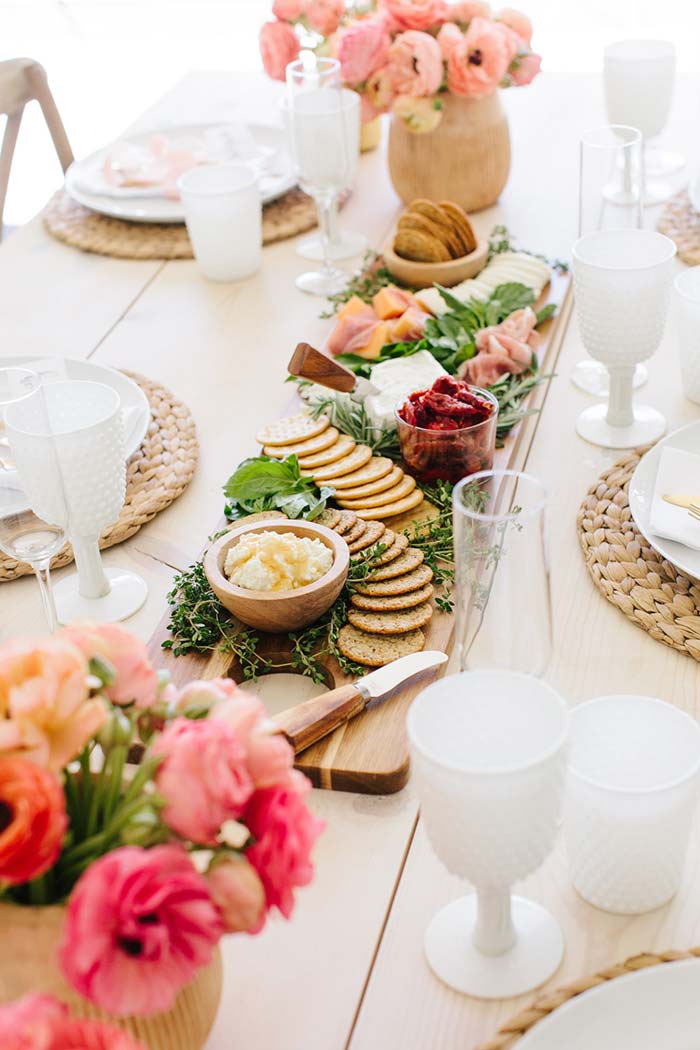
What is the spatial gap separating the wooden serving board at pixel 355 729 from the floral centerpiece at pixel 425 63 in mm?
997

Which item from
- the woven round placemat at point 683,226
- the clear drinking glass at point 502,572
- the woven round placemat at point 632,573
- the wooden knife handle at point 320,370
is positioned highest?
the clear drinking glass at point 502,572

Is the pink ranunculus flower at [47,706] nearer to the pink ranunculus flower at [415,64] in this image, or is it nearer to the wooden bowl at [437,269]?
the wooden bowl at [437,269]

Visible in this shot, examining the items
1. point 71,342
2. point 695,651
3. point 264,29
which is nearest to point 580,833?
point 695,651

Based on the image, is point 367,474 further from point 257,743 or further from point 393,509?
point 257,743

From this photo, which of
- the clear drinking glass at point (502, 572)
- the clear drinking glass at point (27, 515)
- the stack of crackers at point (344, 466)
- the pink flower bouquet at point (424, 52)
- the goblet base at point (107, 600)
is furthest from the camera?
the pink flower bouquet at point (424, 52)

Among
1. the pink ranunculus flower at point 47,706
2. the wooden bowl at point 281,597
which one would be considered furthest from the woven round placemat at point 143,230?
the pink ranunculus flower at point 47,706

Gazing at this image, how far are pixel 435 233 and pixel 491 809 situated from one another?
4.50ft

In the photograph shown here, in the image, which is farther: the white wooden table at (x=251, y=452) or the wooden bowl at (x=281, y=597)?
the wooden bowl at (x=281, y=597)

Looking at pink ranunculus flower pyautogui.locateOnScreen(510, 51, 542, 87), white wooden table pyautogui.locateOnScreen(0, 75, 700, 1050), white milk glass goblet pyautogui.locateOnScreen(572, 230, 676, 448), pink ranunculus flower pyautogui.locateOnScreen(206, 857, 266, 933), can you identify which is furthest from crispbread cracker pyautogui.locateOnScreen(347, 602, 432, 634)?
pink ranunculus flower pyautogui.locateOnScreen(510, 51, 542, 87)

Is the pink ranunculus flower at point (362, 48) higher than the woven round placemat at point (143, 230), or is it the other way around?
the pink ranunculus flower at point (362, 48)

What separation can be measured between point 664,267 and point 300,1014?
94 cm

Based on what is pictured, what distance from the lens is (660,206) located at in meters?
2.16

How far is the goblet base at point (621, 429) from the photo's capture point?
1.53 metres

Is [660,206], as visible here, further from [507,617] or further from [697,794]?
[697,794]
